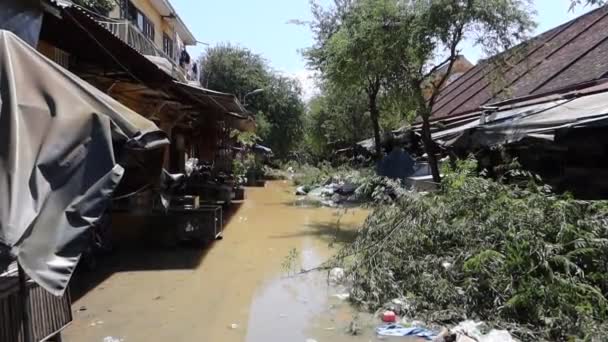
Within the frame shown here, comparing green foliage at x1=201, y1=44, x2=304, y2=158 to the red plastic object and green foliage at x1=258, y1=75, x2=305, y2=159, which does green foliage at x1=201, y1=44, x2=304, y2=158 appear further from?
the red plastic object

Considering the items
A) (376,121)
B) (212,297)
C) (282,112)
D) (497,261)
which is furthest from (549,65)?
(282,112)

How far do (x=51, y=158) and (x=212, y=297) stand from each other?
4.41 metres

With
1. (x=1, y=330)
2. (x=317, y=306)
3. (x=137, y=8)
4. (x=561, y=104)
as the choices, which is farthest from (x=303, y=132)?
(x=1, y=330)

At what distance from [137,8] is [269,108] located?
55.2ft

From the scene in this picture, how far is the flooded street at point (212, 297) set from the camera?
18.0ft

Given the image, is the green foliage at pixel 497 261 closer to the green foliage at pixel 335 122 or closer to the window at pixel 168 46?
the green foliage at pixel 335 122

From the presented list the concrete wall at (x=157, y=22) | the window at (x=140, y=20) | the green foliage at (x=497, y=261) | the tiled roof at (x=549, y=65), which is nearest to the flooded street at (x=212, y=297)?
the green foliage at (x=497, y=261)

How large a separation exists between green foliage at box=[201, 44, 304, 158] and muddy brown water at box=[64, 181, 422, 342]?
84.0ft

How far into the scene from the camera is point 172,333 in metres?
5.39

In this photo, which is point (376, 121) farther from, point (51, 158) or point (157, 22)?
point (51, 158)

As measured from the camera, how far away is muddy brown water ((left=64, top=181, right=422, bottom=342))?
5457mm

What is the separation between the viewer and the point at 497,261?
572 cm

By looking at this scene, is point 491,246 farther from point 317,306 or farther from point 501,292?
point 317,306

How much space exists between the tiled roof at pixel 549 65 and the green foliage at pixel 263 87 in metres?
16.4
